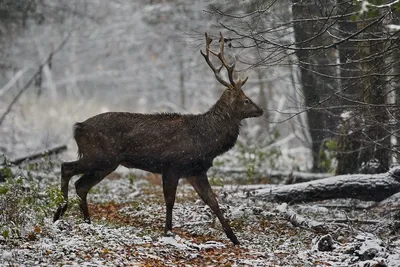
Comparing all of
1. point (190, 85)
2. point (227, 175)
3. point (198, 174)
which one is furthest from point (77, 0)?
point (198, 174)

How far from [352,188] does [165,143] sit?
3686 millimetres

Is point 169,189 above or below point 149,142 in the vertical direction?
below

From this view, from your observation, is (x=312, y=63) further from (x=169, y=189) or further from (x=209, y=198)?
(x=169, y=189)

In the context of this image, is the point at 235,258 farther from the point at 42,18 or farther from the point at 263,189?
the point at 42,18

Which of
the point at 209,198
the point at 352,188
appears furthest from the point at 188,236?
the point at 352,188

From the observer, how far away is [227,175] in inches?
619

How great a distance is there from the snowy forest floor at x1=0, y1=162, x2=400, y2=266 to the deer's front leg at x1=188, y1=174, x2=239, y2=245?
0.53 feet

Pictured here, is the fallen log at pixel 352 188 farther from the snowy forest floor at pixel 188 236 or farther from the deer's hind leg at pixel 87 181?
the deer's hind leg at pixel 87 181

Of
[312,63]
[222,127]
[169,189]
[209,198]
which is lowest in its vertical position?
[209,198]

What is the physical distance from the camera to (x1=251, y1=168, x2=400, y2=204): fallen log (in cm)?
1063

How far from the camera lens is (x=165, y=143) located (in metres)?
8.95

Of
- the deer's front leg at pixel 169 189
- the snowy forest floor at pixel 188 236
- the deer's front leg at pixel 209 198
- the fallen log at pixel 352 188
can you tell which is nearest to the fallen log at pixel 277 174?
the snowy forest floor at pixel 188 236

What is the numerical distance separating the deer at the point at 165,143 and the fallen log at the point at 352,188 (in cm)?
240

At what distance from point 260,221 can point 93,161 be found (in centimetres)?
286
